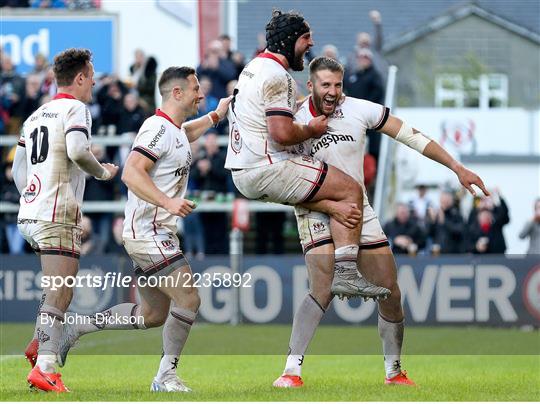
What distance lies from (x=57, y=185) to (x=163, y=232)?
0.82 metres

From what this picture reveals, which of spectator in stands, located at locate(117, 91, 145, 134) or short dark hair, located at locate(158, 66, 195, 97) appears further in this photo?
spectator in stands, located at locate(117, 91, 145, 134)

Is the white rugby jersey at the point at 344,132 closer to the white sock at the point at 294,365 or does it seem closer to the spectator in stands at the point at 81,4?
the white sock at the point at 294,365

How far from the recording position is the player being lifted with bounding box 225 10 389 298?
389 inches

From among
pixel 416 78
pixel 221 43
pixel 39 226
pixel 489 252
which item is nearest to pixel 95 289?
pixel 221 43

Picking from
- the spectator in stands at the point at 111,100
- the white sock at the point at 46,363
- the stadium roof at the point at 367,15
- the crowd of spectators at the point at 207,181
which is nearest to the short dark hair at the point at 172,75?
the white sock at the point at 46,363

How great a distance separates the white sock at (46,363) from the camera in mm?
9812

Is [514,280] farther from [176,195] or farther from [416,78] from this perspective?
[416,78]

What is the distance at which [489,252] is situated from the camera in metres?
21.5

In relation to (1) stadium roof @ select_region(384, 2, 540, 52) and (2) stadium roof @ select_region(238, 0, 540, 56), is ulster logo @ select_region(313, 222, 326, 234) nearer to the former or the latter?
(2) stadium roof @ select_region(238, 0, 540, 56)

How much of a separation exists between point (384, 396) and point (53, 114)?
305 cm

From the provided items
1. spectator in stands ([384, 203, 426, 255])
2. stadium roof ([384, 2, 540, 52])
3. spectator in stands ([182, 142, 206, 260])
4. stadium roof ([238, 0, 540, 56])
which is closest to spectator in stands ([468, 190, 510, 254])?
spectator in stands ([384, 203, 426, 255])

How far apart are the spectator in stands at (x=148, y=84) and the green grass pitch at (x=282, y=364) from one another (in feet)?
12.2

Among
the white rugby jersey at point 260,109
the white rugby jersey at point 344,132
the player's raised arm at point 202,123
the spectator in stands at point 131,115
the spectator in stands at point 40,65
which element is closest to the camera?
the white rugby jersey at point 260,109

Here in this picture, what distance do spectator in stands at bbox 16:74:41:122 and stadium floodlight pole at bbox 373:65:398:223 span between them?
17.4ft
